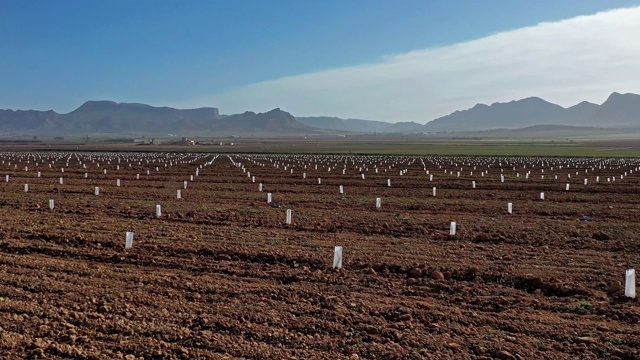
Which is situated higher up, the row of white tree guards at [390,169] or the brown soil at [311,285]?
the brown soil at [311,285]

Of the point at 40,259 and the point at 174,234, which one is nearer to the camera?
the point at 40,259

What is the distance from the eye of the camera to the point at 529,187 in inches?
1092

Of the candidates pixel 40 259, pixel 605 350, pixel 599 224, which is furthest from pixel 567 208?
Answer: pixel 40 259

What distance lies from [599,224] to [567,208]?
3.73 meters

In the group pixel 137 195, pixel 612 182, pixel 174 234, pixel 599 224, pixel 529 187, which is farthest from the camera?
pixel 612 182

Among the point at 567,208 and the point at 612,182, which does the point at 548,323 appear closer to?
the point at 567,208

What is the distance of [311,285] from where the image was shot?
8.87 meters

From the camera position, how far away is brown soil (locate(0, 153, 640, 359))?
254 inches

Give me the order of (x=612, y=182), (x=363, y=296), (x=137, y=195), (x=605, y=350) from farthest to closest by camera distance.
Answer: (x=612, y=182) < (x=137, y=195) < (x=363, y=296) < (x=605, y=350)

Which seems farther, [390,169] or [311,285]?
[390,169]

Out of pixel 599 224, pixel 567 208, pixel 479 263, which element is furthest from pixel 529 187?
pixel 479 263

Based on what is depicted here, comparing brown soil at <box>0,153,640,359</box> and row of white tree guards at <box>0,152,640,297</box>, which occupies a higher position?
brown soil at <box>0,153,640,359</box>

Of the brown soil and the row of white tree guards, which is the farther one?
the row of white tree guards

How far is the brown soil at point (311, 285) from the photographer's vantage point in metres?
6.45
